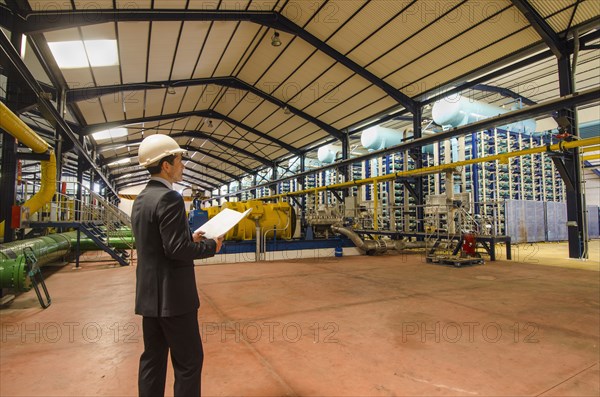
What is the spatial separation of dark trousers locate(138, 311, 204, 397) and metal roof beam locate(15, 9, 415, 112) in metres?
8.72

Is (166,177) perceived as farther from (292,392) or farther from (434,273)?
(434,273)

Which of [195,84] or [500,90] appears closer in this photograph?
[195,84]

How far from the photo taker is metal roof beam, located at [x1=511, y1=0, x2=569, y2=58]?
27.0 feet

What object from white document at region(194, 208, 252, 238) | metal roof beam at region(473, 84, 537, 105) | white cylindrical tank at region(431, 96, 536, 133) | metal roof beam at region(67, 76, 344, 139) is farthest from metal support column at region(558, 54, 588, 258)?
white document at region(194, 208, 252, 238)

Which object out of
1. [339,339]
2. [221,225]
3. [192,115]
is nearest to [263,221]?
[339,339]

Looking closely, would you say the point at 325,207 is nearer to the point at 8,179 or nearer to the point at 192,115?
the point at 8,179

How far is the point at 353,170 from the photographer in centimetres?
1967

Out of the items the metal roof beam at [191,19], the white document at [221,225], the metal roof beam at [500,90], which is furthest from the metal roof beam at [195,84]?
the white document at [221,225]

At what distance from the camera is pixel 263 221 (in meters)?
10.2

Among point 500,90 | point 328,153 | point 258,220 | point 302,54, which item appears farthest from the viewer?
point 328,153

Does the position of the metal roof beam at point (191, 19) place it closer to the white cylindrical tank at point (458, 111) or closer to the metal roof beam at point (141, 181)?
the white cylindrical tank at point (458, 111)

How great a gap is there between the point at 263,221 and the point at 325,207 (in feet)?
12.0

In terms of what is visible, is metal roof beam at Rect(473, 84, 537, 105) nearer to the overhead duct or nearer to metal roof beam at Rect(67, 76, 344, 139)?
the overhead duct

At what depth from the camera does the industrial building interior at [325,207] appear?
2.95 m
